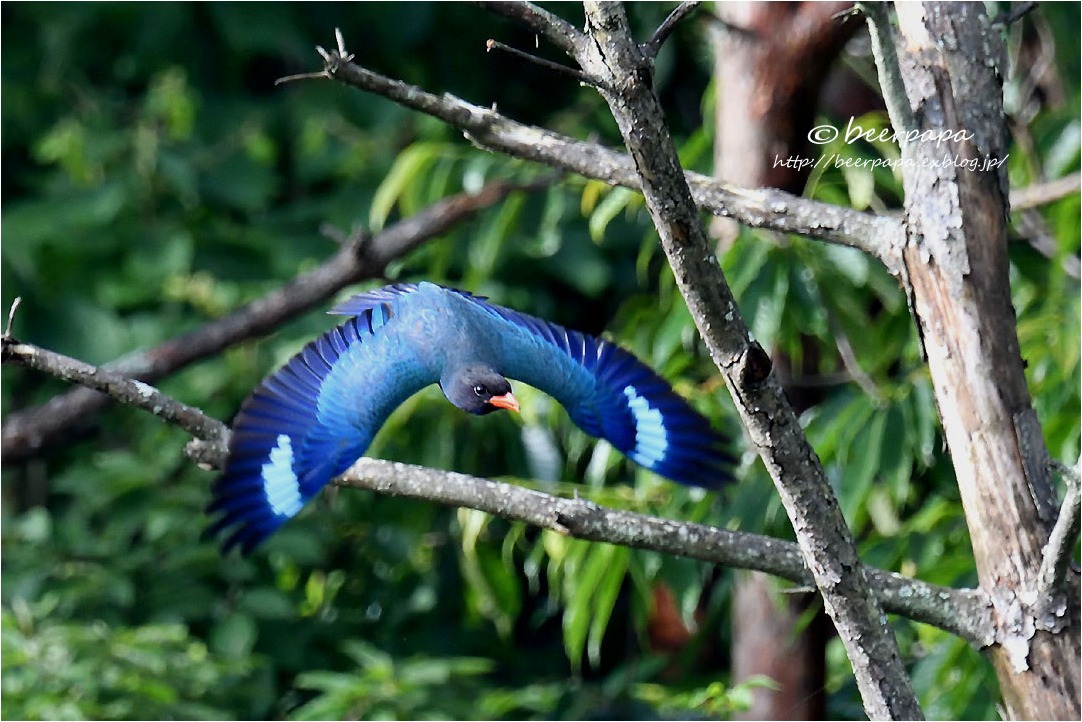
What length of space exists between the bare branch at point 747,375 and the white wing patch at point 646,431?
2.91 ft

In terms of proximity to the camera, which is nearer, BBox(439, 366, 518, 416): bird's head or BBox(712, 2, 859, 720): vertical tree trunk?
BBox(439, 366, 518, 416): bird's head

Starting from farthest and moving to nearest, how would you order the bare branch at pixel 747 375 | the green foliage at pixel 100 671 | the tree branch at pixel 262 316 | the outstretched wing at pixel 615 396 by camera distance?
the tree branch at pixel 262 316
the green foliage at pixel 100 671
the outstretched wing at pixel 615 396
the bare branch at pixel 747 375

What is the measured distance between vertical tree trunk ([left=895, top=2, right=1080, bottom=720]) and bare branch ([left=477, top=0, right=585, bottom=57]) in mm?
805

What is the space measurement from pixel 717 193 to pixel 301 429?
2.86ft

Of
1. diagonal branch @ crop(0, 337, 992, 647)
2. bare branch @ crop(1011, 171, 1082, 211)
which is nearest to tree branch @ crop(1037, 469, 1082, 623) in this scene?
diagonal branch @ crop(0, 337, 992, 647)

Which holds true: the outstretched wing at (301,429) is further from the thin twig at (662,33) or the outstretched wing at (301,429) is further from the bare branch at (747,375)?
the thin twig at (662,33)

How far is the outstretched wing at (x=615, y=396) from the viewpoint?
2.87 m

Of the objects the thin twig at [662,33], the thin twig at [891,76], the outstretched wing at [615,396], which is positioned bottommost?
the thin twig at [662,33]

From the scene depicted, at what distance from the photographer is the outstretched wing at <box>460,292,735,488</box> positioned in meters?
2.87

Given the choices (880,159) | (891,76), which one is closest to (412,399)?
(880,159)

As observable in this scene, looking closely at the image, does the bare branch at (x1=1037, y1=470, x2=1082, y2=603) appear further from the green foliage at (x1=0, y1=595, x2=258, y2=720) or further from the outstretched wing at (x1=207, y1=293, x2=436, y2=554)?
the green foliage at (x1=0, y1=595, x2=258, y2=720)

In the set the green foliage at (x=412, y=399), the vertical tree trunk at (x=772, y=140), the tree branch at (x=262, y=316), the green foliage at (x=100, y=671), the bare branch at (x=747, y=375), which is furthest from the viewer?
the tree branch at (x=262, y=316)

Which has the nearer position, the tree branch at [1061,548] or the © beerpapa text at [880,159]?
the tree branch at [1061,548]

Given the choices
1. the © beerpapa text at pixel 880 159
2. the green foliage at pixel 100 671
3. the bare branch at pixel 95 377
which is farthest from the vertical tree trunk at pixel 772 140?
the bare branch at pixel 95 377
